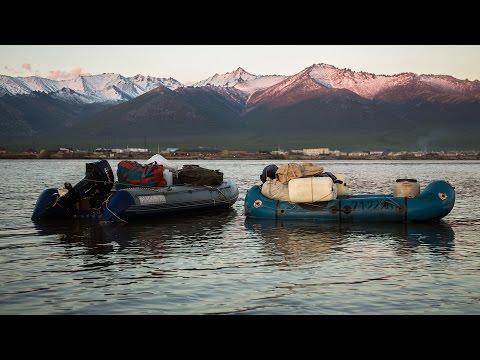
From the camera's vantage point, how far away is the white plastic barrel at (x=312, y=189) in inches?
785

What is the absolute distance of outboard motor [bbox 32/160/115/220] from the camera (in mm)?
20906

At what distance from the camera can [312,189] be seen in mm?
20031

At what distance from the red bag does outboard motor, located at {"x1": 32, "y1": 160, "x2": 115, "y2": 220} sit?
18.7 inches

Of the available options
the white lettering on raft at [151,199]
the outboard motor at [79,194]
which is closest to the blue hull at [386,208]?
the white lettering on raft at [151,199]

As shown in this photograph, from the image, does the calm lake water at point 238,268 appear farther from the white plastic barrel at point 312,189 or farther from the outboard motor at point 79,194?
the white plastic barrel at point 312,189

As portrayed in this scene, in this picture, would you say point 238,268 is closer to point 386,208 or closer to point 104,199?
point 386,208

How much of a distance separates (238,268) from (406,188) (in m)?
8.69

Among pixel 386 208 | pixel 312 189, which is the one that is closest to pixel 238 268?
pixel 312 189

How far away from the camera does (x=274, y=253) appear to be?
15.3m

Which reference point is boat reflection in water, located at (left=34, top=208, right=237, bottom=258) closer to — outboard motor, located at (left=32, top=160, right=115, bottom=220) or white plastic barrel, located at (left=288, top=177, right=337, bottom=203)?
outboard motor, located at (left=32, top=160, right=115, bottom=220)

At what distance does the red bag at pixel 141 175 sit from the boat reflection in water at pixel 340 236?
327 centimetres

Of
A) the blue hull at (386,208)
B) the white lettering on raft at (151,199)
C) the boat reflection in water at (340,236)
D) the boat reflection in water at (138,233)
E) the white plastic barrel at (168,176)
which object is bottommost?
the boat reflection in water at (340,236)
